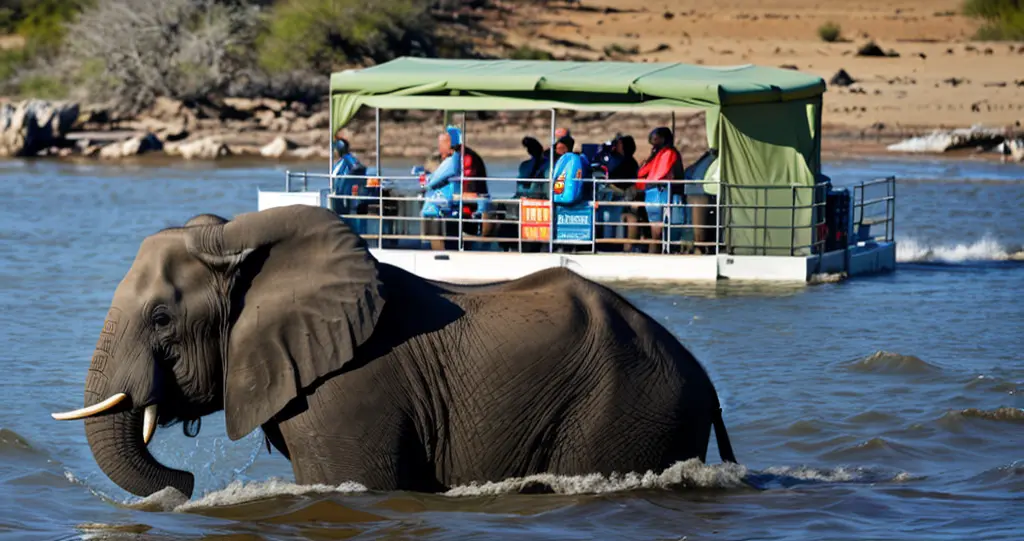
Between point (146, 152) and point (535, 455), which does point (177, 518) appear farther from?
point (146, 152)

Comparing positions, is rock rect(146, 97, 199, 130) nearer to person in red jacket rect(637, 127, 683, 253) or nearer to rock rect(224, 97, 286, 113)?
rock rect(224, 97, 286, 113)

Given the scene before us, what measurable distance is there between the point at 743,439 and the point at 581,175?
7439mm

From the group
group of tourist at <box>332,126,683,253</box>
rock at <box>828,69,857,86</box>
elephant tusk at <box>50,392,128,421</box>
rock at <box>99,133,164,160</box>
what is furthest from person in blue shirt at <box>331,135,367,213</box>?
rock at <box>828,69,857,86</box>

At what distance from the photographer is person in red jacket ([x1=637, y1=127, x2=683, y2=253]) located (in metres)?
17.4

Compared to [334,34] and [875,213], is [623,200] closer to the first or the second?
[875,213]

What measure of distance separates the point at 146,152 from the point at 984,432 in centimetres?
2780

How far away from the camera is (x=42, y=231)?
2372 cm

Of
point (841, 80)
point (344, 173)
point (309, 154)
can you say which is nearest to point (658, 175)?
point (344, 173)

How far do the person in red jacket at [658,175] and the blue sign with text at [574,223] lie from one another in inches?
25.4

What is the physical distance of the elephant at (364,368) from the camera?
683cm

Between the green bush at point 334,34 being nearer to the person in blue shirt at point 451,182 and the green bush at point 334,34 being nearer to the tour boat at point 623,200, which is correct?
the tour boat at point 623,200

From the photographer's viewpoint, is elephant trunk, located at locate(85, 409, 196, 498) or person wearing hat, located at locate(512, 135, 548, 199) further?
person wearing hat, located at locate(512, 135, 548, 199)

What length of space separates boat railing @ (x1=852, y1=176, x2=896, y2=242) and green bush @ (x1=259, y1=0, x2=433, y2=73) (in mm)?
15653

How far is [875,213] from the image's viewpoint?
85.4ft
